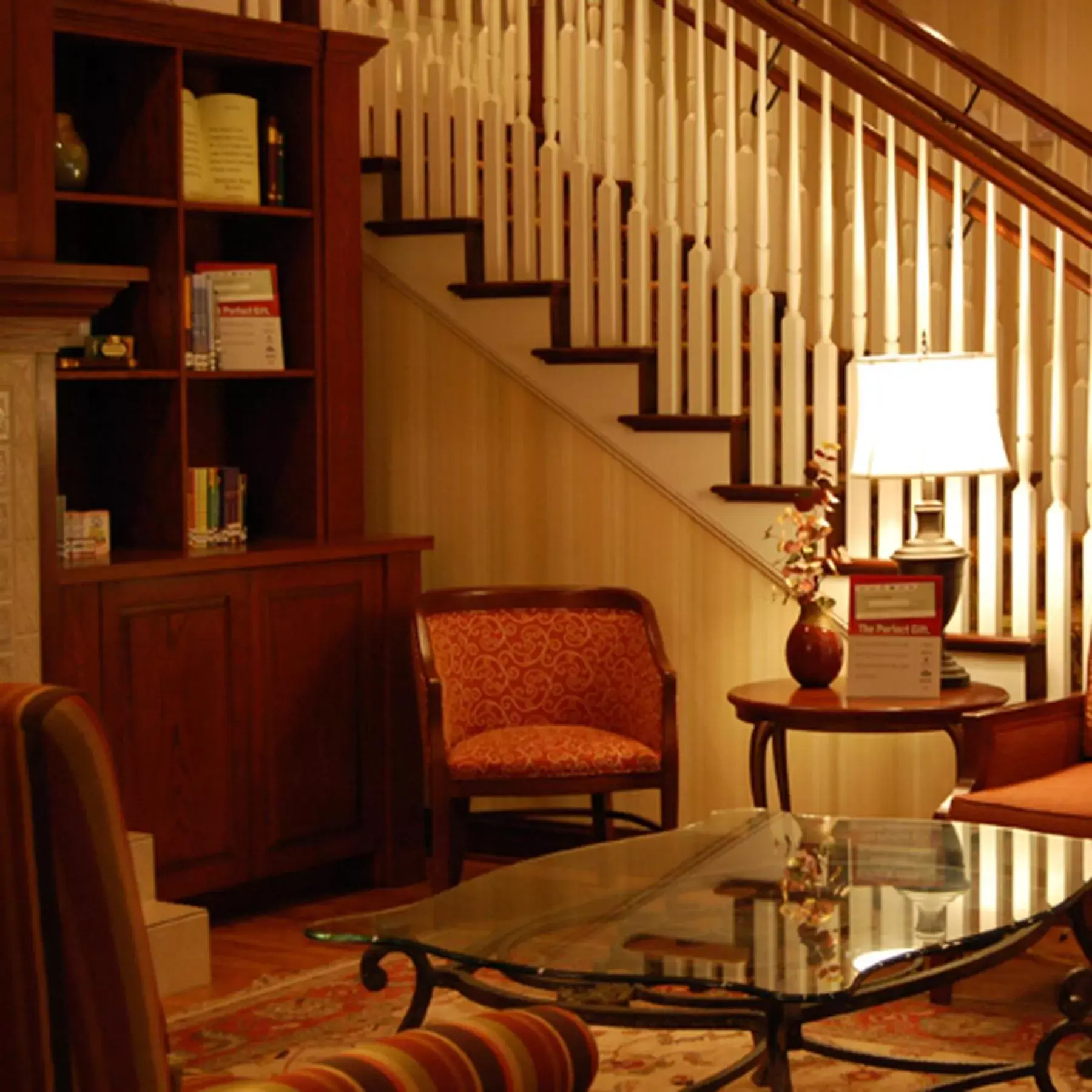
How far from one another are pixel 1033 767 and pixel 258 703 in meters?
1.88

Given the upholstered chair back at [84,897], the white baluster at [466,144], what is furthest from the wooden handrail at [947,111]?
the upholstered chair back at [84,897]

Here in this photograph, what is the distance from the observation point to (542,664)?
517 cm

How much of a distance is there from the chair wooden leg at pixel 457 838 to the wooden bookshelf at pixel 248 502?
50 cm

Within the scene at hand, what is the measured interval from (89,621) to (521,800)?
161 centimetres

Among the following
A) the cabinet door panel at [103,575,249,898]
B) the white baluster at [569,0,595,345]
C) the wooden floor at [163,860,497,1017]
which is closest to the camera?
the wooden floor at [163,860,497,1017]

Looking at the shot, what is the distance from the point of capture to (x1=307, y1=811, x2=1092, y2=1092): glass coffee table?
2.82m

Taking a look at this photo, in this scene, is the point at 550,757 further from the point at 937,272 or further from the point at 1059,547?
the point at 937,272

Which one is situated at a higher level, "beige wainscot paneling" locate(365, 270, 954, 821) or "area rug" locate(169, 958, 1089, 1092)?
"beige wainscot paneling" locate(365, 270, 954, 821)

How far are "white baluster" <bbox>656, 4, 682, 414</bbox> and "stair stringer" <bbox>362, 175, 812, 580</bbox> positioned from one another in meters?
0.09

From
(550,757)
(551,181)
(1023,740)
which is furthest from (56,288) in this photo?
(1023,740)

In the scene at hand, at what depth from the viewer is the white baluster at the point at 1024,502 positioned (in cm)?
482

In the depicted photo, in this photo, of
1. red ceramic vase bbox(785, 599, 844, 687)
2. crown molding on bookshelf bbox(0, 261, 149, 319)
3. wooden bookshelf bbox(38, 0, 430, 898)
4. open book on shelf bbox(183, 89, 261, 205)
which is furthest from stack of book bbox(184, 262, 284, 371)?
red ceramic vase bbox(785, 599, 844, 687)

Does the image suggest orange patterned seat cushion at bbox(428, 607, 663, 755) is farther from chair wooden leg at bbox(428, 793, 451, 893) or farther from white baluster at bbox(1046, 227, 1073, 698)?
white baluster at bbox(1046, 227, 1073, 698)

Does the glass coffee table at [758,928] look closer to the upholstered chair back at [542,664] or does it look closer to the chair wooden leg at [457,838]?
the chair wooden leg at [457,838]
